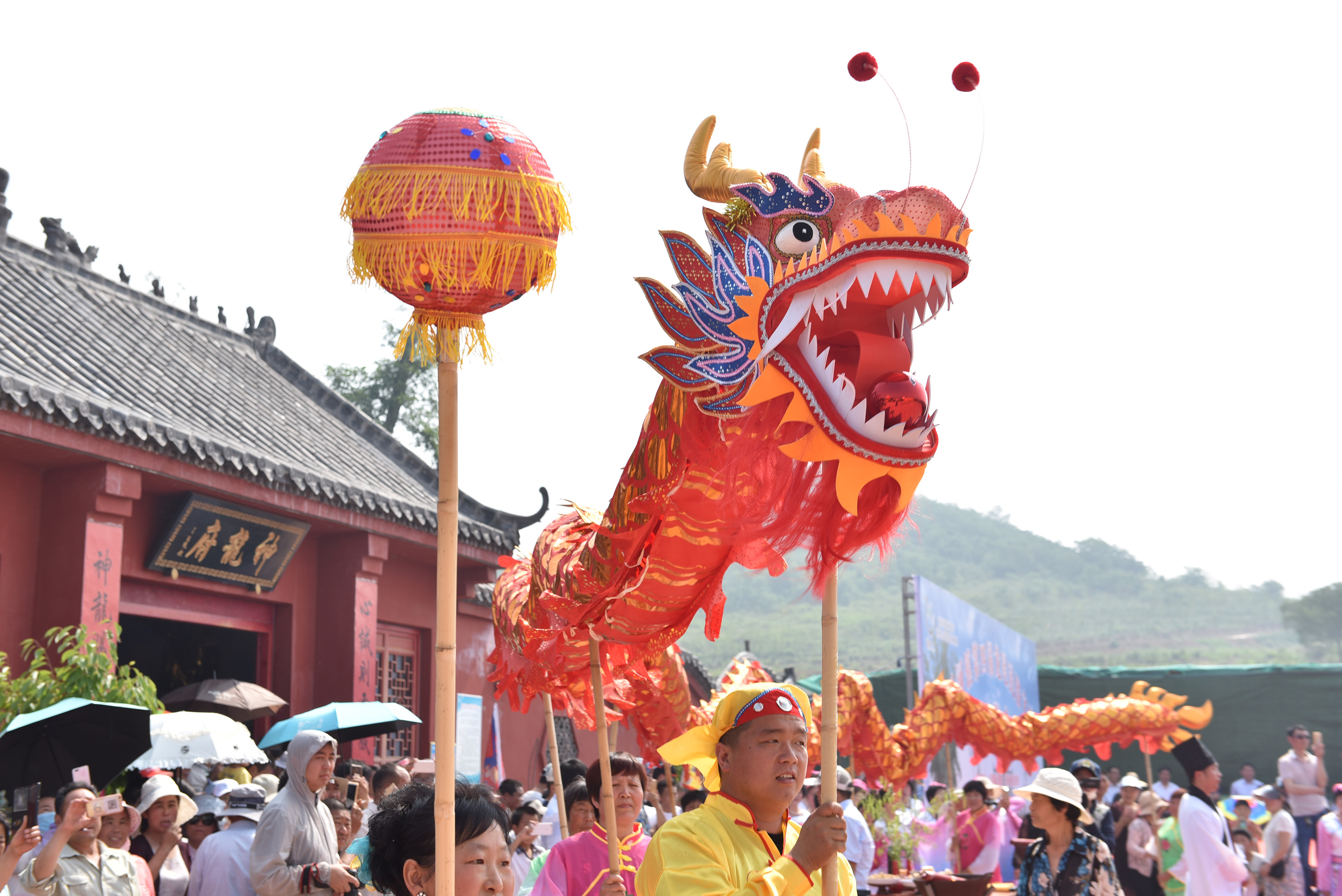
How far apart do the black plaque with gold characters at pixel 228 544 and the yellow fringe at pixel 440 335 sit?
6632mm

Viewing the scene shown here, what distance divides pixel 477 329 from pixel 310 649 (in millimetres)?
8235

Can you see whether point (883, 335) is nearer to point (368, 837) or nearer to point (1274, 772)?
point (368, 837)

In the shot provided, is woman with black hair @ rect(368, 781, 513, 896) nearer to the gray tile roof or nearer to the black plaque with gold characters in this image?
the gray tile roof

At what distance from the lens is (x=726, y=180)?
3336 millimetres

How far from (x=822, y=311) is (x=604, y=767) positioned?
217cm

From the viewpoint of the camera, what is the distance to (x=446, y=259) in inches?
116

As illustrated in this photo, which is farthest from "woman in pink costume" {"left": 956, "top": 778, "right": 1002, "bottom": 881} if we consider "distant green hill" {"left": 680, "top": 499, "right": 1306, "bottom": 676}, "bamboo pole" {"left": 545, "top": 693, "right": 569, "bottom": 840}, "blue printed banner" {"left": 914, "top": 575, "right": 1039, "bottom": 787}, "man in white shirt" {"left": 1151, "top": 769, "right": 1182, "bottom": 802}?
"distant green hill" {"left": 680, "top": 499, "right": 1306, "bottom": 676}

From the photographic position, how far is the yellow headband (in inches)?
122

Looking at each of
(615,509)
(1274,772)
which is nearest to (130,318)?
(615,509)

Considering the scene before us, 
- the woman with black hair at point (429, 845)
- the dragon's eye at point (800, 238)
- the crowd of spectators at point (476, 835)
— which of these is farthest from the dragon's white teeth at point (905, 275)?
the woman with black hair at point (429, 845)

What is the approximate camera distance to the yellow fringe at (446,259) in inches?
116

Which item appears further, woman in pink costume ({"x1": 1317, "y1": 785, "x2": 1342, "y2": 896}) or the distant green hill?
the distant green hill

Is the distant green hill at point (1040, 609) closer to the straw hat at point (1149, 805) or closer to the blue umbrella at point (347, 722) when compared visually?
the straw hat at point (1149, 805)

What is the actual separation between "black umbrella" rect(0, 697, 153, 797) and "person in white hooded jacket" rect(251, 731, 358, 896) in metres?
1.10
